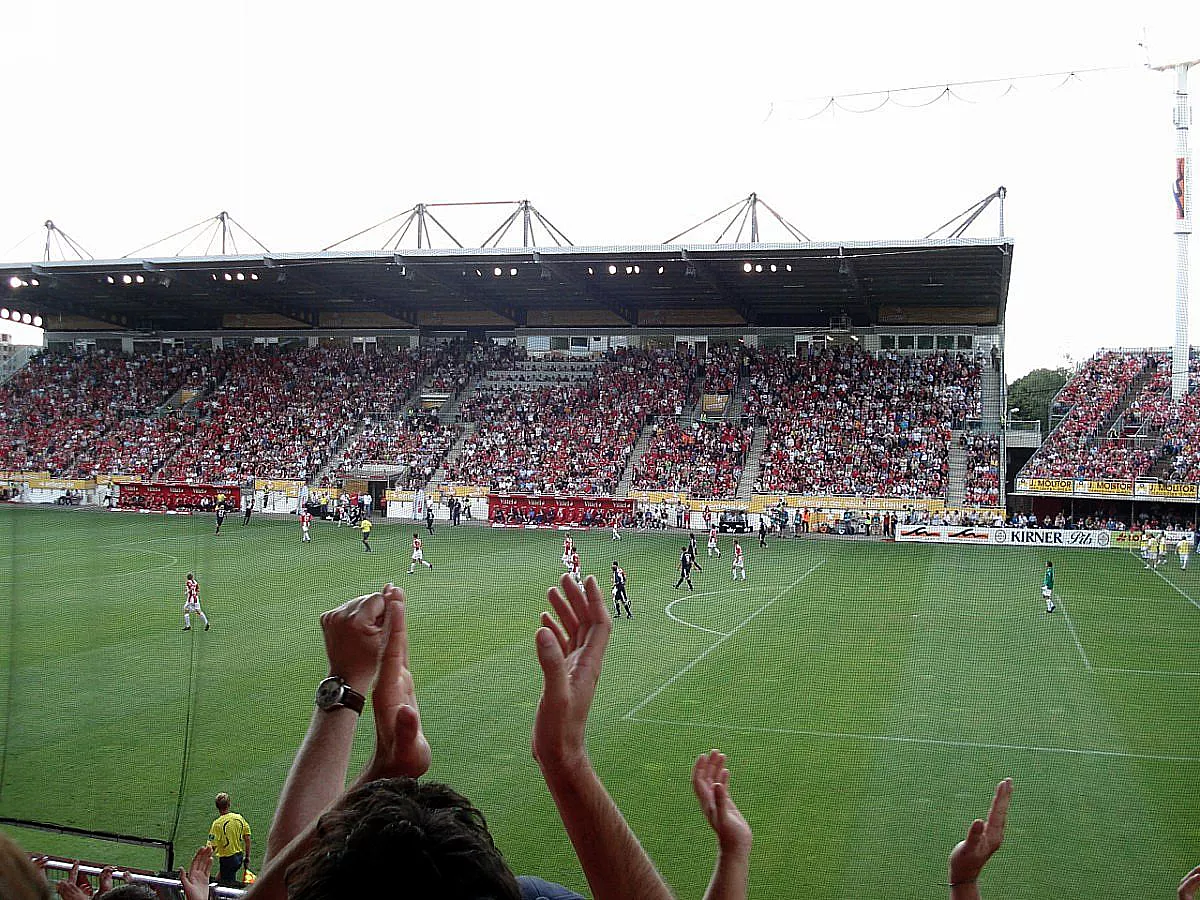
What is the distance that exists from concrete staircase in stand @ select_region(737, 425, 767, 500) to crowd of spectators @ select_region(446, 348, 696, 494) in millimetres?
3227

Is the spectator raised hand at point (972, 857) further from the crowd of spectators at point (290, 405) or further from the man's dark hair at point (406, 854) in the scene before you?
the crowd of spectators at point (290, 405)

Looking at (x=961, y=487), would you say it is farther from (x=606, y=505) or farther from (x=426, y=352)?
(x=426, y=352)

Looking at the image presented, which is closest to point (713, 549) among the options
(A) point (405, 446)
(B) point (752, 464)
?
(B) point (752, 464)

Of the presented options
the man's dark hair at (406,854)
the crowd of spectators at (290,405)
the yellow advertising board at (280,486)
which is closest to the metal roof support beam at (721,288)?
the crowd of spectators at (290,405)

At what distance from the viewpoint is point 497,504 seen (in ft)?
111

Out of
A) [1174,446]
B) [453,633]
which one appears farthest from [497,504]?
[1174,446]

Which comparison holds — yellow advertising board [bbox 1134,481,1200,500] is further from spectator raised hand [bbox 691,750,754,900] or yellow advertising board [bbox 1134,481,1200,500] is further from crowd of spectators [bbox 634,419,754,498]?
spectator raised hand [bbox 691,750,754,900]

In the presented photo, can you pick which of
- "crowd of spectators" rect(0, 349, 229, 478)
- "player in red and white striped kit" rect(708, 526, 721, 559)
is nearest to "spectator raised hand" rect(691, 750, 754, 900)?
"crowd of spectators" rect(0, 349, 229, 478)

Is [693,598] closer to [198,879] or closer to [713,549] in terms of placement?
[713,549]

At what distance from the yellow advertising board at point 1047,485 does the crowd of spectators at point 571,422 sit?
12.3m

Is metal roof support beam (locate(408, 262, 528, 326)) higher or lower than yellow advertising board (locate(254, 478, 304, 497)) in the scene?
higher

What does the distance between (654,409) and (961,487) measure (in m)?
11.3

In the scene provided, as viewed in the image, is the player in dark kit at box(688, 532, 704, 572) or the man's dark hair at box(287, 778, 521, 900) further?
the player in dark kit at box(688, 532, 704, 572)

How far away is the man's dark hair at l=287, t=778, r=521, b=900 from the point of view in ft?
4.00
